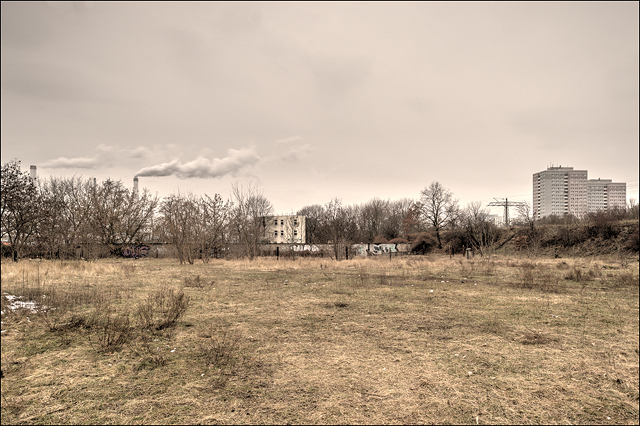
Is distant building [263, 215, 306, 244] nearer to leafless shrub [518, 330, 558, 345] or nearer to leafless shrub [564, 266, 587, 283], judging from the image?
leafless shrub [564, 266, 587, 283]

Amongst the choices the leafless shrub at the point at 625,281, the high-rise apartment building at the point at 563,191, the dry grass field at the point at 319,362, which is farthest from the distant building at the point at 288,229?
the dry grass field at the point at 319,362

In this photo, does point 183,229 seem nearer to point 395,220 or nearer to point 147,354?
point 147,354

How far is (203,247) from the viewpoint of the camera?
25.5 m

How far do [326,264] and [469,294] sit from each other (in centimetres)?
1225

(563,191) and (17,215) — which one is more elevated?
(563,191)

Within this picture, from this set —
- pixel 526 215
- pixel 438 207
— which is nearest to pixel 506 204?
pixel 526 215

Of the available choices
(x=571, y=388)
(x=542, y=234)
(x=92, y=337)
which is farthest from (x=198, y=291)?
(x=542, y=234)

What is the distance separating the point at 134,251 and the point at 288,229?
157 ft

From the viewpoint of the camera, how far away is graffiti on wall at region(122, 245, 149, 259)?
32.6 meters

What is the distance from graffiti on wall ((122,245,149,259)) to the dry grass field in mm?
24832

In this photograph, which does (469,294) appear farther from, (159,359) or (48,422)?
(48,422)

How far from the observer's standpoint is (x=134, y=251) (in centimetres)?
3288

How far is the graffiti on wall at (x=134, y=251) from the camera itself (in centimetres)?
3263

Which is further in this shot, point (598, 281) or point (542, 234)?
point (542, 234)
